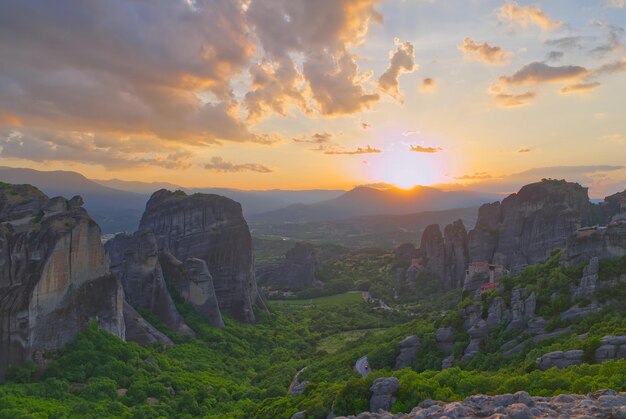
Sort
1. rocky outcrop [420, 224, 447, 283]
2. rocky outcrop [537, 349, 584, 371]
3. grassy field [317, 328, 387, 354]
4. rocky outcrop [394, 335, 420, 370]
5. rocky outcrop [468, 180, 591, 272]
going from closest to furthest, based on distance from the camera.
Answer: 1. rocky outcrop [537, 349, 584, 371]
2. rocky outcrop [394, 335, 420, 370]
3. grassy field [317, 328, 387, 354]
4. rocky outcrop [468, 180, 591, 272]
5. rocky outcrop [420, 224, 447, 283]

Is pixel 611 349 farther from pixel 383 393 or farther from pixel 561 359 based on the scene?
pixel 383 393

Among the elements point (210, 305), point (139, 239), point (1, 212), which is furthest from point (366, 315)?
point (1, 212)

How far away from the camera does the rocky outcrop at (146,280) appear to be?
200 feet

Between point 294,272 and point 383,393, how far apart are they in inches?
4051

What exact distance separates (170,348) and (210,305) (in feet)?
45.3

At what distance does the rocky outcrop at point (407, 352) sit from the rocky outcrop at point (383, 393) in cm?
1568

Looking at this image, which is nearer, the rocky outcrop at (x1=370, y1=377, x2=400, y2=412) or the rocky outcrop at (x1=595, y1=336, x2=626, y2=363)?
the rocky outcrop at (x1=370, y1=377, x2=400, y2=412)

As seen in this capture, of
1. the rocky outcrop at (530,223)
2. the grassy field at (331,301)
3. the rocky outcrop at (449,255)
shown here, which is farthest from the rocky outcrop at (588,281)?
the grassy field at (331,301)

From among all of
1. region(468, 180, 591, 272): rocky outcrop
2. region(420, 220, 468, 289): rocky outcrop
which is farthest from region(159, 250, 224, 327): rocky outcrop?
region(420, 220, 468, 289): rocky outcrop

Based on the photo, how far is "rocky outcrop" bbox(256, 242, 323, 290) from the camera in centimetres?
12362

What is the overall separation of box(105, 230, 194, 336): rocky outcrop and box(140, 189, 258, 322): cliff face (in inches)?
534

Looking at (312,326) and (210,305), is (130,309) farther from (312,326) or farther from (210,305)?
(312,326)

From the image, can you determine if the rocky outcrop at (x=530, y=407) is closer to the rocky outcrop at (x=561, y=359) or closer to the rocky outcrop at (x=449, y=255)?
the rocky outcrop at (x=561, y=359)

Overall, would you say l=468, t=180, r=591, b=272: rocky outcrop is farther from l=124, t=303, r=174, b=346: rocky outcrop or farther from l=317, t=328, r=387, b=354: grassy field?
l=124, t=303, r=174, b=346: rocky outcrop
